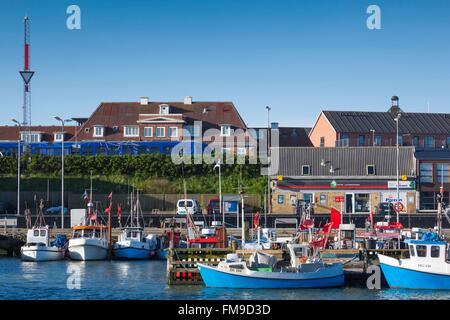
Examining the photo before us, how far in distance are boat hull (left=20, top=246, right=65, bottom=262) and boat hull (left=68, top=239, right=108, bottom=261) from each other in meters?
1.07

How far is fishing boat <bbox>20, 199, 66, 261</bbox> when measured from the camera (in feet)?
190

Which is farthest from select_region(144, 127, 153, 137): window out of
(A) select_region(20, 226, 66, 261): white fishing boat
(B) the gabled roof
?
(A) select_region(20, 226, 66, 261): white fishing boat

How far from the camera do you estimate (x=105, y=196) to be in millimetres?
80000

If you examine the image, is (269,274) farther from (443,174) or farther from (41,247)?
(443,174)

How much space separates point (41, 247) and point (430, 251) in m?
28.7

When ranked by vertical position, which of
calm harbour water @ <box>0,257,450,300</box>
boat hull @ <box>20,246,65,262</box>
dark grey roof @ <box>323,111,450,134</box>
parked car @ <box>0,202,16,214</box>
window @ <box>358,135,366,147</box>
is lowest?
calm harbour water @ <box>0,257,450,300</box>

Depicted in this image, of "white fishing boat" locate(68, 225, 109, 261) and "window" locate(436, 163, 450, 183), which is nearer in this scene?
"white fishing boat" locate(68, 225, 109, 261)

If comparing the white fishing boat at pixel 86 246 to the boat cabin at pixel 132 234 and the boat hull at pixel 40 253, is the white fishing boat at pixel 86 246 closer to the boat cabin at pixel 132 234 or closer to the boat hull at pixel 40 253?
the boat hull at pixel 40 253

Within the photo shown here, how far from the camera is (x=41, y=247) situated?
58.4 metres

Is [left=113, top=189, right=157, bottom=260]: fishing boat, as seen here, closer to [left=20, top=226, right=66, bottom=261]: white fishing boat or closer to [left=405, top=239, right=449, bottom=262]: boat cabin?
[left=20, top=226, right=66, bottom=261]: white fishing boat

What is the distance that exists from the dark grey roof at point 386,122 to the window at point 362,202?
1992 cm

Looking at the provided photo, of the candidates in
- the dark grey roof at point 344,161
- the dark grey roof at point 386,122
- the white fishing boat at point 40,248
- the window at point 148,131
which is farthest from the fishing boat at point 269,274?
the dark grey roof at point 386,122
